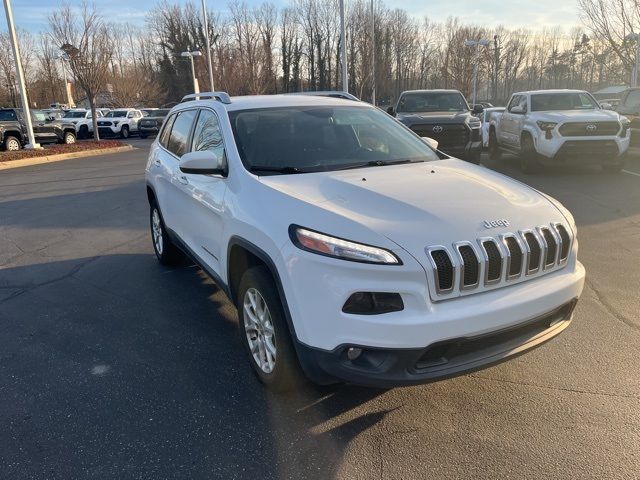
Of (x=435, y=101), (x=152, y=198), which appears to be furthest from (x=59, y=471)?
(x=435, y=101)

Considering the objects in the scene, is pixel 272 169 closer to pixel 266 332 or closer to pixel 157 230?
pixel 266 332

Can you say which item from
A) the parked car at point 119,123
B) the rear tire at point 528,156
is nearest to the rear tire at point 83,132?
the parked car at point 119,123

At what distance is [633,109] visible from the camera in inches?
528

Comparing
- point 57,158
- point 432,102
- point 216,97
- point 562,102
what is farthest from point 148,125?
point 216,97

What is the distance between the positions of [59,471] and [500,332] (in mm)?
2306

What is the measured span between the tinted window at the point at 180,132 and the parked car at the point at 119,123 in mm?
29610

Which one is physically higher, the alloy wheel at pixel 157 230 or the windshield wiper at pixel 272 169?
the windshield wiper at pixel 272 169

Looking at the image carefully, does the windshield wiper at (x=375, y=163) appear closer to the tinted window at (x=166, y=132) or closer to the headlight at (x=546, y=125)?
the tinted window at (x=166, y=132)

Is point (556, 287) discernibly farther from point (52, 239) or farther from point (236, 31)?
point (236, 31)

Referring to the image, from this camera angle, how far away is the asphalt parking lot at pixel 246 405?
2590 millimetres

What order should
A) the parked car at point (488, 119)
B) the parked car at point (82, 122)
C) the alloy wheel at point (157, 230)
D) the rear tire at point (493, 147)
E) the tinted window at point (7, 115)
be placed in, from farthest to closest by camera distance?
the parked car at point (82, 122)
the tinted window at point (7, 115)
the rear tire at point (493, 147)
the parked car at point (488, 119)
the alloy wheel at point (157, 230)

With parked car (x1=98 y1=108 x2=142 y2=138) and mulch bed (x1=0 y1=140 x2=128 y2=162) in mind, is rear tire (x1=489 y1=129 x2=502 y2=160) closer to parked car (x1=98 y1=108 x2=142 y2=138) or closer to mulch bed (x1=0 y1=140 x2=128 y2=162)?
mulch bed (x1=0 y1=140 x2=128 y2=162)

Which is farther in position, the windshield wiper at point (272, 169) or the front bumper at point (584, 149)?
the front bumper at point (584, 149)

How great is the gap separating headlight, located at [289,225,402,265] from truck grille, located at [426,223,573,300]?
223 millimetres
